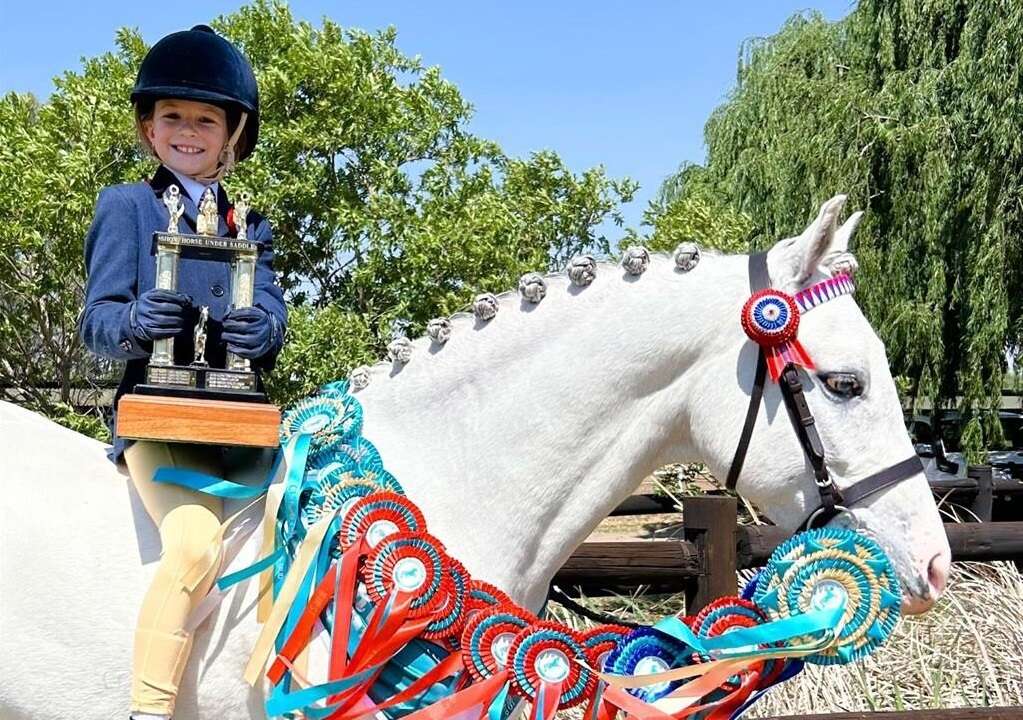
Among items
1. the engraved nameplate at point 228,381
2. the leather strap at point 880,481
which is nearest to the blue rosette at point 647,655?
the leather strap at point 880,481

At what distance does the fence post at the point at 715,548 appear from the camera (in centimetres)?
444

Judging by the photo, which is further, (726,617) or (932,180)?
(932,180)

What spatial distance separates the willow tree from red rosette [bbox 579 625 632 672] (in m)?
10.7

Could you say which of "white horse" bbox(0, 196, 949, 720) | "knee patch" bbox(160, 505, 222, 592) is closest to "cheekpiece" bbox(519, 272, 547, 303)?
"white horse" bbox(0, 196, 949, 720)

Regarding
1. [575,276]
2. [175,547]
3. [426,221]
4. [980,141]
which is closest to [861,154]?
[980,141]

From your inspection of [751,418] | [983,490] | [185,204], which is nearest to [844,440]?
[751,418]

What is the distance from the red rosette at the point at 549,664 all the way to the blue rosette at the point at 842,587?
51cm

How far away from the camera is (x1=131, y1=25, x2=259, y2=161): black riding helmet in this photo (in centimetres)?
248

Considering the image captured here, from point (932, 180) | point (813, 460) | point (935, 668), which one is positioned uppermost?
point (932, 180)

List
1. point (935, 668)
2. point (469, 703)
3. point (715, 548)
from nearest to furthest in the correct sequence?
1. point (469, 703)
2. point (715, 548)
3. point (935, 668)

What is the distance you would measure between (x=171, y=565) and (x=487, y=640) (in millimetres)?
726

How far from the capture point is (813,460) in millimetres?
2355

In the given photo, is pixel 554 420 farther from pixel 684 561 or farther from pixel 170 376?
pixel 684 561

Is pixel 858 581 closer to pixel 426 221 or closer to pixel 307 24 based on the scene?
pixel 426 221
